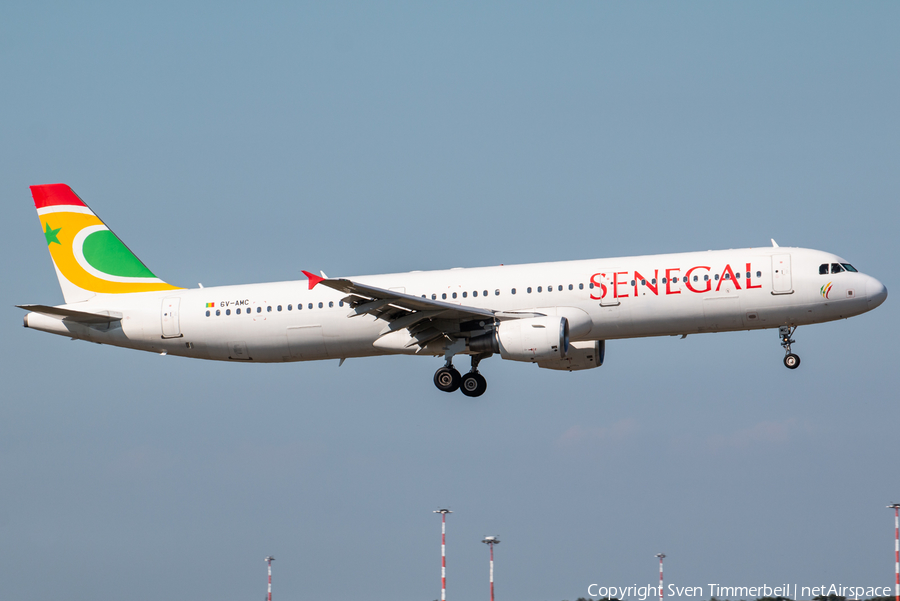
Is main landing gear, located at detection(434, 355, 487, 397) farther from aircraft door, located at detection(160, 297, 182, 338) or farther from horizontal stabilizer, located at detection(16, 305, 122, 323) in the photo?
horizontal stabilizer, located at detection(16, 305, 122, 323)

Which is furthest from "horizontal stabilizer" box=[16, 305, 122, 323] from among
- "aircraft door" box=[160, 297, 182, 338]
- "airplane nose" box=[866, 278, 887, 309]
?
"airplane nose" box=[866, 278, 887, 309]

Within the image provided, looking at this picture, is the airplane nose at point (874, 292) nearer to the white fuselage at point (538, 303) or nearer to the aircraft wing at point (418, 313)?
the white fuselage at point (538, 303)

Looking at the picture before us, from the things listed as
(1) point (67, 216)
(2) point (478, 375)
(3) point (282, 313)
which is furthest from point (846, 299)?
(1) point (67, 216)

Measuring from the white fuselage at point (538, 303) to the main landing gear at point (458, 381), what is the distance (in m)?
0.91

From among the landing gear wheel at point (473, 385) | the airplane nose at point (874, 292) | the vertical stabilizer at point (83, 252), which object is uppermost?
the vertical stabilizer at point (83, 252)

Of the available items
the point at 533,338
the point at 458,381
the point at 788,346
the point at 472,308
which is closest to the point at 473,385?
the point at 458,381

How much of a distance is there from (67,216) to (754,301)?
28.7 meters

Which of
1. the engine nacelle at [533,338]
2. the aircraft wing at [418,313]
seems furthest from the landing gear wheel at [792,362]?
the aircraft wing at [418,313]

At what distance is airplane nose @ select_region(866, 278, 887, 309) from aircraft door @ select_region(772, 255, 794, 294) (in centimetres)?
282

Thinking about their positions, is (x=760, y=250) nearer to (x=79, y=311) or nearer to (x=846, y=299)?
(x=846, y=299)

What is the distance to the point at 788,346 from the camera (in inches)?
1588

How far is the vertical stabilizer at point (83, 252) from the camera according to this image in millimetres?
46000

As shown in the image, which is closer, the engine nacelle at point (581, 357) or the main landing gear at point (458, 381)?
the main landing gear at point (458, 381)

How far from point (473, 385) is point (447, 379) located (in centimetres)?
101
